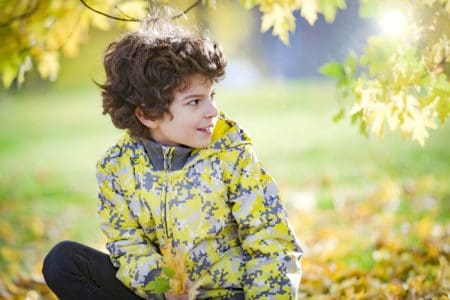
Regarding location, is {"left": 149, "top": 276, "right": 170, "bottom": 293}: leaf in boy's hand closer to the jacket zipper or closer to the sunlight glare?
the jacket zipper

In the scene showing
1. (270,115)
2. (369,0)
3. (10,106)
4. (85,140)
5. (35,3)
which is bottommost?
(369,0)

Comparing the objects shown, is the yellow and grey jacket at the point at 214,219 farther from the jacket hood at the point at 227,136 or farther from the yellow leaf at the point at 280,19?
the yellow leaf at the point at 280,19

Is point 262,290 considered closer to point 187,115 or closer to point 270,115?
point 187,115

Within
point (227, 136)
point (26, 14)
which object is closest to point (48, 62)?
point (26, 14)

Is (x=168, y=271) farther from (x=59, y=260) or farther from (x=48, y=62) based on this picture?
(x=48, y=62)

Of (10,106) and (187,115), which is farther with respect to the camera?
(10,106)

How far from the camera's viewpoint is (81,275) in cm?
283

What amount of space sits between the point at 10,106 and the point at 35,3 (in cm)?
767

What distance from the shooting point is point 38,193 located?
6848 millimetres

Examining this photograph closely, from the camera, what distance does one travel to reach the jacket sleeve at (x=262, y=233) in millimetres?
2654

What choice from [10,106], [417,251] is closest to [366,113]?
[417,251]

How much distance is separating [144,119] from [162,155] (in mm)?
167

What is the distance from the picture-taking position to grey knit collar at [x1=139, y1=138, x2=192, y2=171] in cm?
278

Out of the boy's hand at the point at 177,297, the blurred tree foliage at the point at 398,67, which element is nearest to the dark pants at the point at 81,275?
the boy's hand at the point at 177,297
